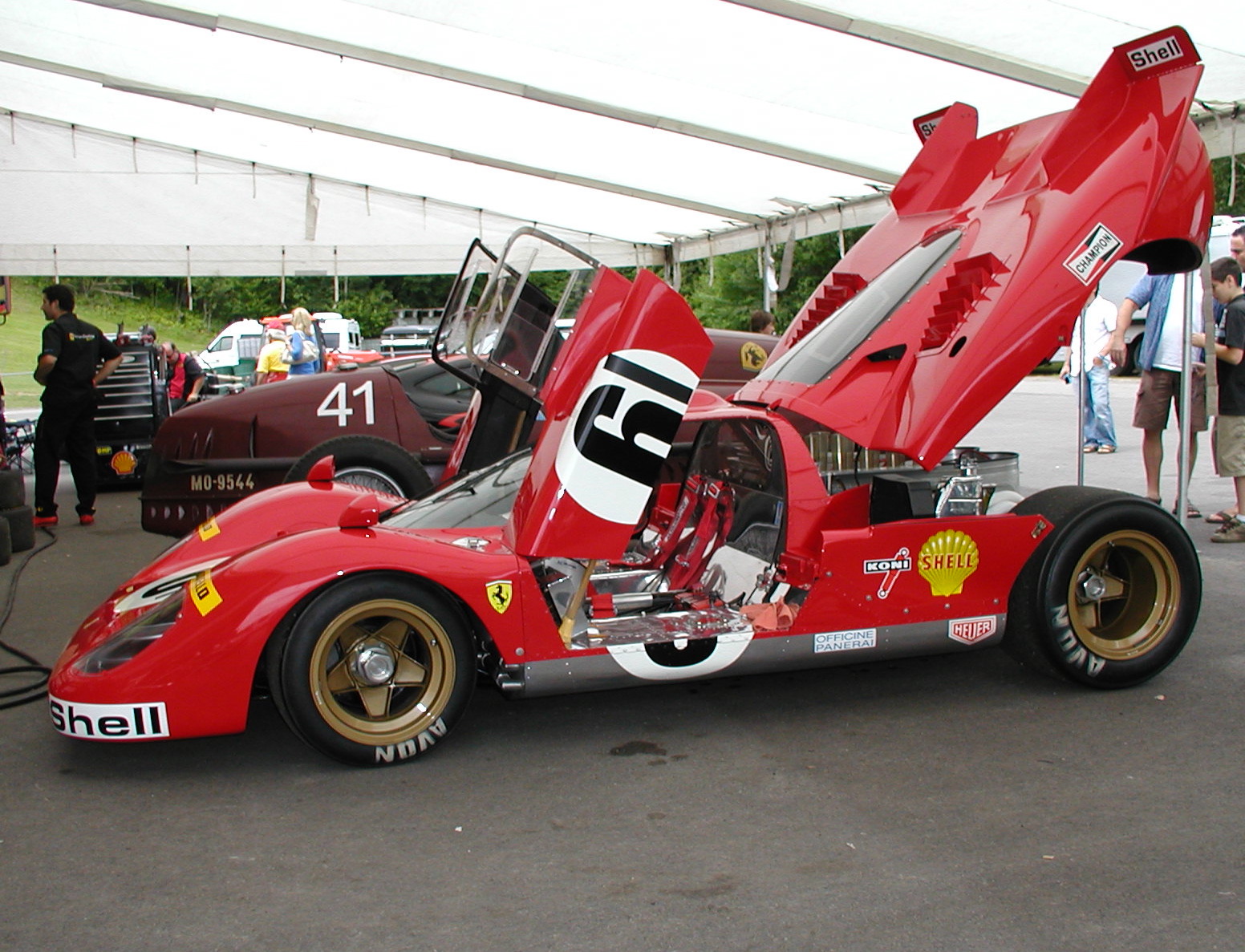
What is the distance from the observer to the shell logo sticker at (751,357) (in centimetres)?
905

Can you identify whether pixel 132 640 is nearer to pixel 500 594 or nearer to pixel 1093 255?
pixel 500 594

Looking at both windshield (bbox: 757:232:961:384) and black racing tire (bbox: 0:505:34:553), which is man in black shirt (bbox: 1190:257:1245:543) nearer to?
windshield (bbox: 757:232:961:384)

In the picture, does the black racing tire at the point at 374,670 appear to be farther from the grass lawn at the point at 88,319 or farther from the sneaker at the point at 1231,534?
the grass lawn at the point at 88,319

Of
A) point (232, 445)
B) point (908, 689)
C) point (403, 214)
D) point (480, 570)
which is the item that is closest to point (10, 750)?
point (480, 570)

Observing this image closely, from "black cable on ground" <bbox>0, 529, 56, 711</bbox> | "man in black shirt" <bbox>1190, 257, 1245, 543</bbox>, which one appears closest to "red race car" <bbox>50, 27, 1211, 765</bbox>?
"black cable on ground" <bbox>0, 529, 56, 711</bbox>

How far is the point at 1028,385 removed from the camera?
70.7ft

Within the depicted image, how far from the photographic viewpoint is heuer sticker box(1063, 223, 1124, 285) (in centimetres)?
434

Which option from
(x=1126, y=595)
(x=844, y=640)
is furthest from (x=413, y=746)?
(x=1126, y=595)

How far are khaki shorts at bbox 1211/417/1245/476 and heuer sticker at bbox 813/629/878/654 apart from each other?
13.1 ft

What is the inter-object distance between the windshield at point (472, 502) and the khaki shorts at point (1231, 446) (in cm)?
462

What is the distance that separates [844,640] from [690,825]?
114 centimetres

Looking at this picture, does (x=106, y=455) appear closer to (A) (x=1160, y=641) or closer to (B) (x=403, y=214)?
(B) (x=403, y=214)

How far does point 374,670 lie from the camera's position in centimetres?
366

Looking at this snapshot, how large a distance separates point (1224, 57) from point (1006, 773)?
16.4ft
